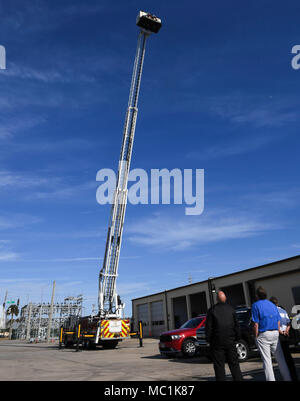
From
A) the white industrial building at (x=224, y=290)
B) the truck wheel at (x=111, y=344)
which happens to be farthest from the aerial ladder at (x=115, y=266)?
the white industrial building at (x=224, y=290)

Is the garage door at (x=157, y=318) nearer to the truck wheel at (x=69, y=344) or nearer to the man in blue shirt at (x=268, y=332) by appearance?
the truck wheel at (x=69, y=344)

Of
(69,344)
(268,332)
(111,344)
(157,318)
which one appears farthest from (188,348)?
(157,318)

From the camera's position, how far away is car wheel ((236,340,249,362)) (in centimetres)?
1054

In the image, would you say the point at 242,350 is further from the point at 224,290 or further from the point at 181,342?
the point at 224,290

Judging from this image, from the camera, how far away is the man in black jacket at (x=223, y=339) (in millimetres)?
5379

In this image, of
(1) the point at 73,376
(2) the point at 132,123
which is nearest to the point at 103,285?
(2) the point at 132,123

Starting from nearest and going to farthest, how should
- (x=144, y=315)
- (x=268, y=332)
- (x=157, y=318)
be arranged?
(x=268, y=332) → (x=157, y=318) → (x=144, y=315)

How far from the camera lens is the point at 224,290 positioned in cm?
3128

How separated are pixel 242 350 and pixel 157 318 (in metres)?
28.0

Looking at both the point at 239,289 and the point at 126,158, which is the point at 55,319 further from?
the point at 126,158

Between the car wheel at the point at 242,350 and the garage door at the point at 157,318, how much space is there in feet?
86.7

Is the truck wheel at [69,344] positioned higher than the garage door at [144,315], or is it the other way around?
the garage door at [144,315]

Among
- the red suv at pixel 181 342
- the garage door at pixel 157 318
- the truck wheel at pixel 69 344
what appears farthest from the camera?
the garage door at pixel 157 318

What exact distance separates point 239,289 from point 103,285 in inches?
697
